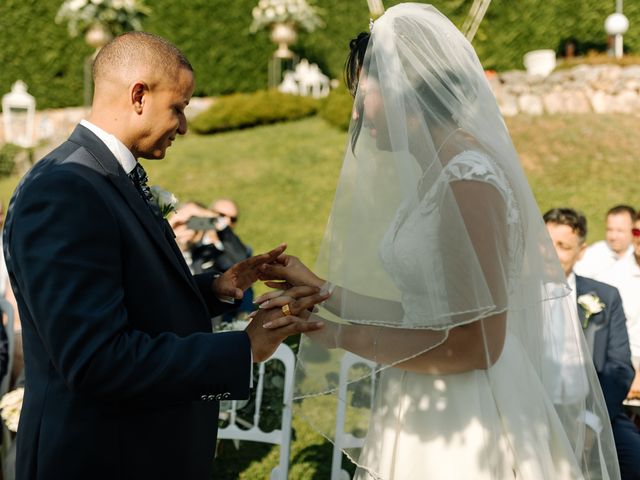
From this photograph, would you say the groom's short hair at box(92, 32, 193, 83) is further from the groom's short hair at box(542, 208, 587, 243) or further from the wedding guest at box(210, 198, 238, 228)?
the wedding guest at box(210, 198, 238, 228)

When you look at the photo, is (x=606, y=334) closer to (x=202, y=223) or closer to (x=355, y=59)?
(x=355, y=59)

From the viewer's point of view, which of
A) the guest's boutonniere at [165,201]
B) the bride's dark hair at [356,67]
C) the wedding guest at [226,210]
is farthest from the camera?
the wedding guest at [226,210]

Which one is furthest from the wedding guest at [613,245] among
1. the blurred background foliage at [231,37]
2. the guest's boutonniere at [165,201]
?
the blurred background foliage at [231,37]

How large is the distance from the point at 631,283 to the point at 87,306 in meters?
4.91

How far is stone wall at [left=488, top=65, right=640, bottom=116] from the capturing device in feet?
46.1

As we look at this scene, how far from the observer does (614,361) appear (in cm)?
412

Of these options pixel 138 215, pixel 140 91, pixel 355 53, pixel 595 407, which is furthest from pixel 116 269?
pixel 595 407

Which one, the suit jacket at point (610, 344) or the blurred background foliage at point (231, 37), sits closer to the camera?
the suit jacket at point (610, 344)

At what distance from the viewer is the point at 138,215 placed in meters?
1.98

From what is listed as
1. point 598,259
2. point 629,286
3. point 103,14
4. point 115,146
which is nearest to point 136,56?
point 115,146

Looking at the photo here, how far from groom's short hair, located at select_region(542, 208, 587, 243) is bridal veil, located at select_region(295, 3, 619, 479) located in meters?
2.02

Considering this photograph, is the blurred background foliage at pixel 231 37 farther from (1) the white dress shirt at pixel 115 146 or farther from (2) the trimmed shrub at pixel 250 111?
(1) the white dress shirt at pixel 115 146

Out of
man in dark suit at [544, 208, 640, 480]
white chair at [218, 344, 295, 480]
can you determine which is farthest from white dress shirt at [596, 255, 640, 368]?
white chair at [218, 344, 295, 480]

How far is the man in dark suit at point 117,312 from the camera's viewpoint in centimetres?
174
